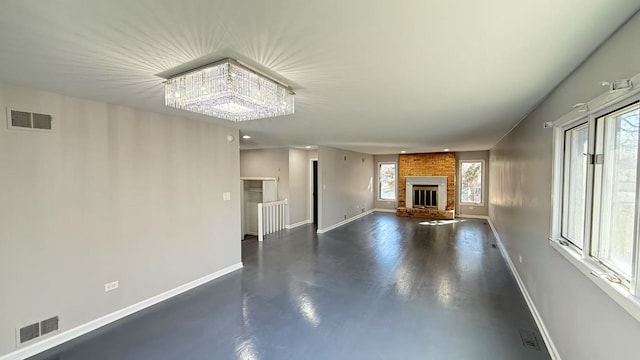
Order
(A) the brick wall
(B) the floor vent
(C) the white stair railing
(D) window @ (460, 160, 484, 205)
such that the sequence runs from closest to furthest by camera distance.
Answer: (B) the floor vent → (C) the white stair railing → (D) window @ (460, 160, 484, 205) → (A) the brick wall

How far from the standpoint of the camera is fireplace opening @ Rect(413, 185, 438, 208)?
31.4 feet

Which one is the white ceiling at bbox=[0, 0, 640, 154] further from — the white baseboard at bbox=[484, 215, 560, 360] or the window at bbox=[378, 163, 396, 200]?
the window at bbox=[378, 163, 396, 200]

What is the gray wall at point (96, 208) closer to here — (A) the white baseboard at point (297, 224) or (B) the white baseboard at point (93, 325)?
(B) the white baseboard at point (93, 325)

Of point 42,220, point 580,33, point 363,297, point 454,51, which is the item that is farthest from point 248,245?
point 580,33

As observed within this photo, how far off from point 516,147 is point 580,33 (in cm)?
326

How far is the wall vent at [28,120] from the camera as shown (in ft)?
7.52

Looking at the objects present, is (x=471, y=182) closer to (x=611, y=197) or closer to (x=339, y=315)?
(x=339, y=315)

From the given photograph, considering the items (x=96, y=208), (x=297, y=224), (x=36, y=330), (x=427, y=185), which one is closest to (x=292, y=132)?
(x=96, y=208)

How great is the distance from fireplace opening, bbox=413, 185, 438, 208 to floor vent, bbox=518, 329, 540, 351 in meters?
7.25

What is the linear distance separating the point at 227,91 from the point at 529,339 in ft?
11.2

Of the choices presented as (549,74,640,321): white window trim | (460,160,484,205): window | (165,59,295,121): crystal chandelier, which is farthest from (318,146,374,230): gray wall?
(549,74,640,321): white window trim

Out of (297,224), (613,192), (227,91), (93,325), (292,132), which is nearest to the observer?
(613,192)

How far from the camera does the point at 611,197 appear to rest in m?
1.66

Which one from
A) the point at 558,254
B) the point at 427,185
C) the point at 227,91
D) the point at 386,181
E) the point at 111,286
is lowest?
the point at 111,286
